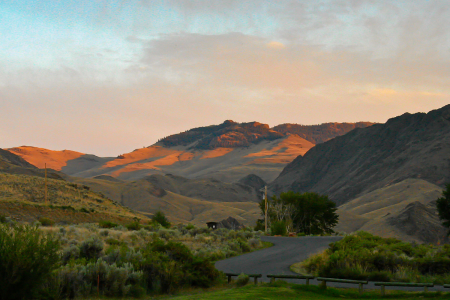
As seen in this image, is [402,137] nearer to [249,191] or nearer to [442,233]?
[249,191]

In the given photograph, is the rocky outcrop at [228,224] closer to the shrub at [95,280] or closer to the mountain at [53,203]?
the mountain at [53,203]

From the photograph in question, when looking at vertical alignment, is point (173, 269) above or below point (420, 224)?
above

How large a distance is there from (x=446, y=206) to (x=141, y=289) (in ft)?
155

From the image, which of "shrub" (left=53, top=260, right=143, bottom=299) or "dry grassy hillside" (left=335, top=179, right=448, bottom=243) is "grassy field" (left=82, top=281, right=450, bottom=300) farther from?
"dry grassy hillside" (left=335, top=179, right=448, bottom=243)

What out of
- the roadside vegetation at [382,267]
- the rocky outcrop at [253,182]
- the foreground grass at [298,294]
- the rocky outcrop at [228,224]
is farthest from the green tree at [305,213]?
the rocky outcrop at [253,182]

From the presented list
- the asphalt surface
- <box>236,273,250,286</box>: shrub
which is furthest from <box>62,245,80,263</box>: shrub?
the asphalt surface

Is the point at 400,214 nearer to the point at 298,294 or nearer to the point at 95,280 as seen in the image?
the point at 298,294

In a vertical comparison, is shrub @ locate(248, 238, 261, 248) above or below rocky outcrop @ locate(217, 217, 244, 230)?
above

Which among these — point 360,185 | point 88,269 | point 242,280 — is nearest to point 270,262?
point 242,280

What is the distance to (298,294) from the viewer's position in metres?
13.1

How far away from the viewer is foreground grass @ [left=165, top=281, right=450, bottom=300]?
12562 millimetres

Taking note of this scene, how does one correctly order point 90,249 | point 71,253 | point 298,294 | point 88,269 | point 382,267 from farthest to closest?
point 382,267, point 90,249, point 71,253, point 88,269, point 298,294

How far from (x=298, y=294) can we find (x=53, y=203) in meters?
48.2

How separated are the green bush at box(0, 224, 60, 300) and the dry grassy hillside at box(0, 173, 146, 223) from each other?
34.5 meters
